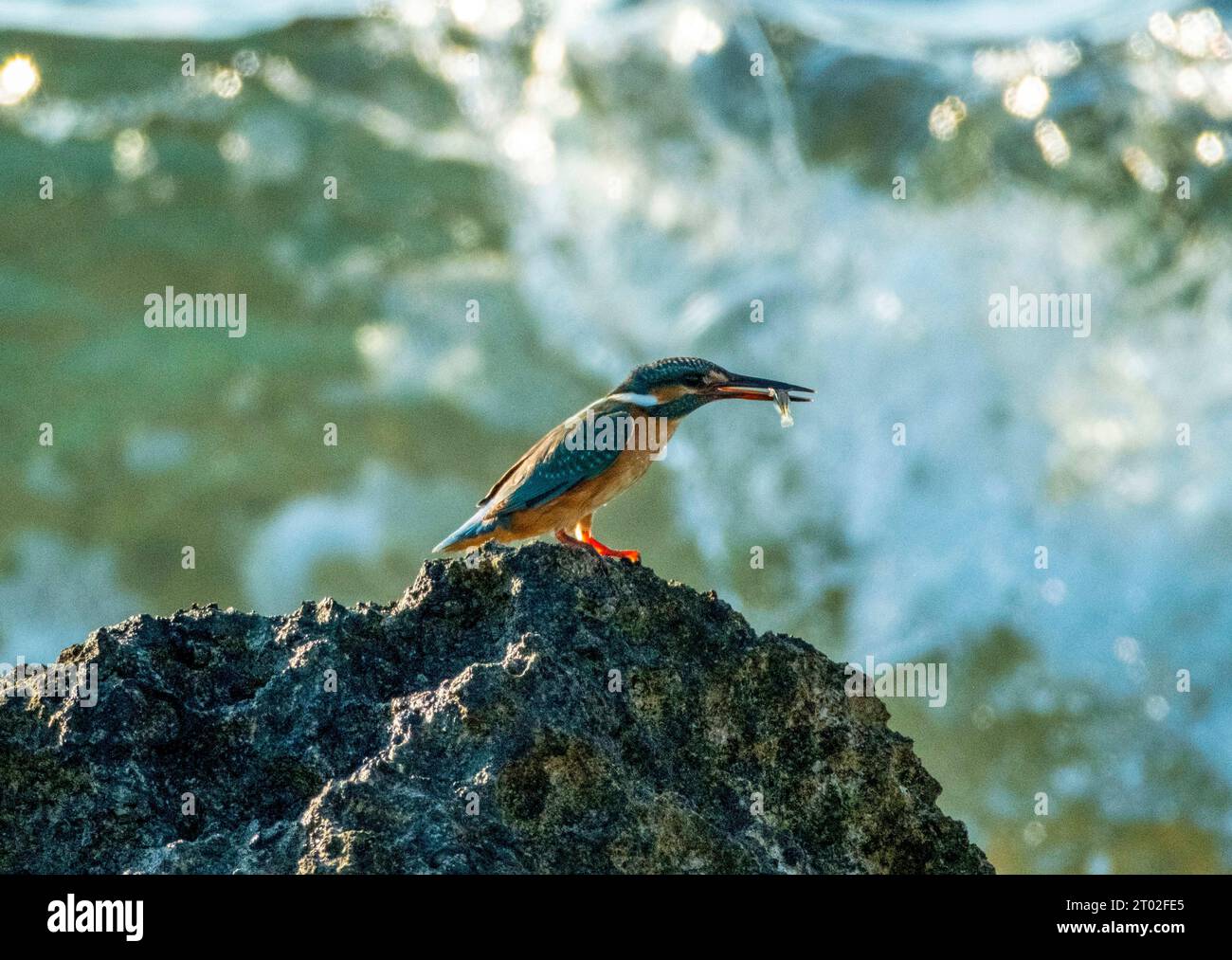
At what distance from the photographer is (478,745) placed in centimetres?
516

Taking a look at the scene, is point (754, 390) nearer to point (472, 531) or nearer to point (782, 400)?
point (782, 400)

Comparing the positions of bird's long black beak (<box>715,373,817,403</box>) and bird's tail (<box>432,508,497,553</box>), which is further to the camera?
bird's long black beak (<box>715,373,817,403</box>)

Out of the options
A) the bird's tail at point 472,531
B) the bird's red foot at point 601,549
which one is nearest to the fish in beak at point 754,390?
the bird's red foot at point 601,549

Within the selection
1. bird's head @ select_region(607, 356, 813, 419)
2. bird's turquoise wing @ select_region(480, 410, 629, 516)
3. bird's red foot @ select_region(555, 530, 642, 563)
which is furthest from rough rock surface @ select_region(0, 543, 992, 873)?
bird's head @ select_region(607, 356, 813, 419)

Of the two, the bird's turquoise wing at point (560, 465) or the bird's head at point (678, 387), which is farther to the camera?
the bird's head at point (678, 387)

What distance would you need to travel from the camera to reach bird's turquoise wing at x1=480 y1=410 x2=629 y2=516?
6.95m

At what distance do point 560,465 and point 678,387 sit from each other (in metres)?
0.66

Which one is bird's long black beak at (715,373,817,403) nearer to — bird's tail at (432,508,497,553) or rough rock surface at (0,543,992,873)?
bird's tail at (432,508,497,553)

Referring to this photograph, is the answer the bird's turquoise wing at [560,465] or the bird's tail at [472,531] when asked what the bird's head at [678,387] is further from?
the bird's tail at [472,531]

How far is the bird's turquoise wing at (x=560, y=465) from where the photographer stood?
6949mm

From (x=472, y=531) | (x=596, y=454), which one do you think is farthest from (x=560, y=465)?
(x=472, y=531)

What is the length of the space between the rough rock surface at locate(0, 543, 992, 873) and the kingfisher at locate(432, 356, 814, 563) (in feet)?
3.66

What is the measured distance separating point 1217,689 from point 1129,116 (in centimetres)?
974

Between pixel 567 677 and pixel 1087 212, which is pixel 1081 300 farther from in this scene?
pixel 567 677
